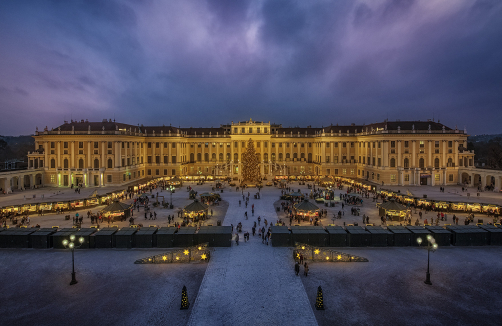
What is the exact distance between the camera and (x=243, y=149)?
255 ft

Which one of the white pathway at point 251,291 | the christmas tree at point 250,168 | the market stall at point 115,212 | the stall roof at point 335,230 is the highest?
the christmas tree at point 250,168

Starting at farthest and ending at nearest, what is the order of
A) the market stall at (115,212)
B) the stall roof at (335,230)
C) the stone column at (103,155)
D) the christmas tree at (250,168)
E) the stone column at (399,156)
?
the stone column at (399,156) < the stone column at (103,155) < the christmas tree at (250,168) < the market stall at (115,212) < the stall roof at (335,230)

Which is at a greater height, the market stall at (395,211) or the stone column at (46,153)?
the stone column at (46,153)

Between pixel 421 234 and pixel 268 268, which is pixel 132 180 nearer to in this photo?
pixel 268 268

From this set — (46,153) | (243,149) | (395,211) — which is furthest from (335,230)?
(46,153)

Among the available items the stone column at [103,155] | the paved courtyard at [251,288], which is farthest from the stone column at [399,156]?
the stone column at [103,155]

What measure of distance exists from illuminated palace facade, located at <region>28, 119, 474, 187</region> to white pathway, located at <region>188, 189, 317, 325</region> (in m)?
46.6

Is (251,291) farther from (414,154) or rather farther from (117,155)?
(414,154)

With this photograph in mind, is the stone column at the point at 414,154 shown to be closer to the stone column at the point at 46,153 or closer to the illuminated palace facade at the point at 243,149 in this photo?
the illuminated palace facade at the point at 243,149

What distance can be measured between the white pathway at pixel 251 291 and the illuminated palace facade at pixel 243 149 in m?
46.6

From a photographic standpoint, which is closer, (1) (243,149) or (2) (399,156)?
(2) (399,156)

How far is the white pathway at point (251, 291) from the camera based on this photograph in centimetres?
1378

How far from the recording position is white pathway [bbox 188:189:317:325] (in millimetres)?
13781

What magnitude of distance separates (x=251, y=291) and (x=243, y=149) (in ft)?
205
